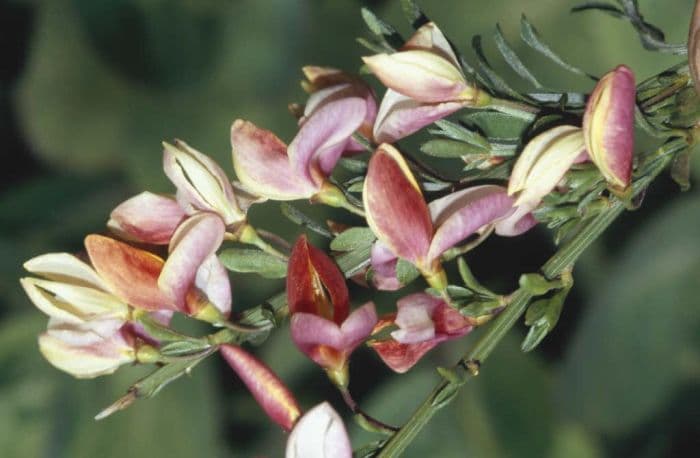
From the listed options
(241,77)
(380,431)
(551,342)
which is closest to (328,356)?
(380,431)

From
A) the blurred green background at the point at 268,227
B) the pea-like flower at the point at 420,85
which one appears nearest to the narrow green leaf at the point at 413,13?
the pea-like flower at the point at 420,85

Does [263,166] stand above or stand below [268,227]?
above

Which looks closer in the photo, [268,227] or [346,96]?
[346,96]

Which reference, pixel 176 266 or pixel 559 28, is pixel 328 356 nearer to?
pixel 176 266

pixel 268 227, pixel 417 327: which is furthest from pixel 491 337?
pixel 268 227

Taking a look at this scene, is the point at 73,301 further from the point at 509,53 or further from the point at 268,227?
the point at 268,227

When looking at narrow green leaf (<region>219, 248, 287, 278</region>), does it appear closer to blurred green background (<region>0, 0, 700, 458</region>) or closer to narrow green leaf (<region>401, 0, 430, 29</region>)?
narrow green leaf (<region>401, 0, 430, 29</region>)

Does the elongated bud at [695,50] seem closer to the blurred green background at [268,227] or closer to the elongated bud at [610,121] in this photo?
the elongated bud at [610,121]
